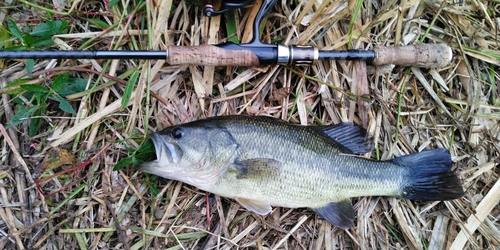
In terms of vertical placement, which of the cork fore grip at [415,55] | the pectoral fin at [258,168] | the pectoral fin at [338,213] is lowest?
the pectoral fin at [338,213]

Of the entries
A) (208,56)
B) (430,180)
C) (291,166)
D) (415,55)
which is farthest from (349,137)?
(208,56)

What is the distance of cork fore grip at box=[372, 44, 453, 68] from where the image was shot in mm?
2928

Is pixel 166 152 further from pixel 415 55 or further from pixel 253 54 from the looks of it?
pixel 415 55

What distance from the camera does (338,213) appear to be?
2850mm

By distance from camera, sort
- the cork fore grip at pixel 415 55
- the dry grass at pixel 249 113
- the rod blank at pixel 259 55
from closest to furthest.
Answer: the rod blank at pixel 259 55 → the dry grass at pixel 249 113 → the cork fore grip at pixel 415 55

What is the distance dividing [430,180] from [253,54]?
166 cm

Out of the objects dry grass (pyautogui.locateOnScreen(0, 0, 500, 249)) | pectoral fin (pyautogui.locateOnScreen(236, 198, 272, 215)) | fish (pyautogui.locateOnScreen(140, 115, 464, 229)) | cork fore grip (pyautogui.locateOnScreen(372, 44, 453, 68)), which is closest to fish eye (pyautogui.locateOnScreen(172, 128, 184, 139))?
fish (pyautogui.locateOnScreen(140, 115, 464, 229))

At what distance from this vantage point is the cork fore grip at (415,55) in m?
2.93

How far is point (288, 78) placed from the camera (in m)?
3.03

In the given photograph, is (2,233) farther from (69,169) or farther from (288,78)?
(288,78)

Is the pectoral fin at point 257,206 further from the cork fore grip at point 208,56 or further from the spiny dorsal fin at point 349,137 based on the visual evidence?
the cork fore grip at point 208,56

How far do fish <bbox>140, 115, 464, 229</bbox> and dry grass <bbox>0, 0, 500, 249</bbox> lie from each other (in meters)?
0.21

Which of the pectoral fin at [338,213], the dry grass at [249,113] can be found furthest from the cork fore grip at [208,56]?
the pectoral fin at [338,213]

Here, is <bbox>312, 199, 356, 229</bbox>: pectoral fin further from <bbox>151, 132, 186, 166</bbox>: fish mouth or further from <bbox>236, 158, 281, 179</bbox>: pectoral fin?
<bbox>151, 132, 186, 166</bbox>: fish mouth
